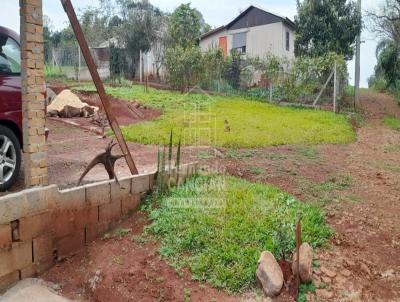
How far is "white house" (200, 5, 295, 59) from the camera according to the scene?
21172mm

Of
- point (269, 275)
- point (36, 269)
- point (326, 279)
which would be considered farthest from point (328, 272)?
point (36, 269)

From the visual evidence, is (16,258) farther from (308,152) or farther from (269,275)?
(308,152)

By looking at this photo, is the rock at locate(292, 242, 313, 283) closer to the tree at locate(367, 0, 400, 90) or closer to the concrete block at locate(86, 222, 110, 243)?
the concrete block at locate(86, 222, 110, 243)

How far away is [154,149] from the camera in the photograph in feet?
22.7

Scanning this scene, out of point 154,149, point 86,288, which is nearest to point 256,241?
point 86,288

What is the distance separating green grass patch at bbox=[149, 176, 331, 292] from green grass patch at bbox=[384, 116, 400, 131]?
9002 millimetres

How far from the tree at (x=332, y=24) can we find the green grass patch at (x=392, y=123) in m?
4.47

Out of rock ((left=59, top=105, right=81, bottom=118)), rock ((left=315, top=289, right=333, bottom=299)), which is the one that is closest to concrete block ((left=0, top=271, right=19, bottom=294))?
rock ((left=315, top=289, right=333, bottom=299))

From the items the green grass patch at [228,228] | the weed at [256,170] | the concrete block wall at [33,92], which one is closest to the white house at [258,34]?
the weed at [256,170]

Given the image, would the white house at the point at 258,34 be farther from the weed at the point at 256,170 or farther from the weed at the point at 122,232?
the weed at the point at 122,232

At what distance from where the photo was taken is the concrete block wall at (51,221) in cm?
326

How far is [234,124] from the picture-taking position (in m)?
9.52

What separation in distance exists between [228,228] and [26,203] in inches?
73.5

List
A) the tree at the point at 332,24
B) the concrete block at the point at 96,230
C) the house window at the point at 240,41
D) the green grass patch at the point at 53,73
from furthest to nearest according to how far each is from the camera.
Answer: the house window at the point at 240,41, the green grass patch at the point at 53,73, the tree at the point at 332,24, the concrete block at the point at 96,230
